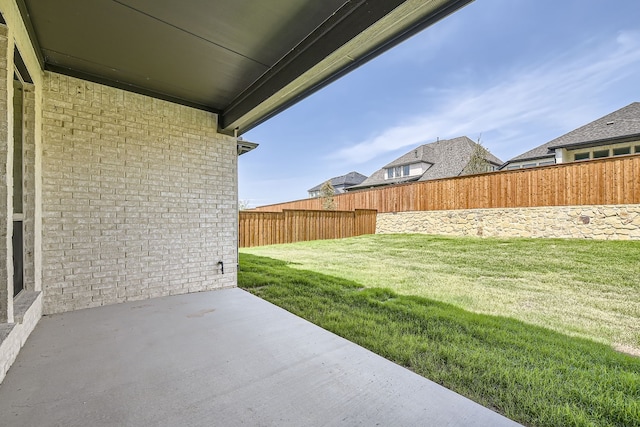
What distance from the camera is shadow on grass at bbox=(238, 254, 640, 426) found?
5.12 ft

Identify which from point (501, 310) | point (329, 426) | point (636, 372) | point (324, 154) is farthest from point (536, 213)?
point (324, 154)

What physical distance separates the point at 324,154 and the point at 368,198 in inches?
517

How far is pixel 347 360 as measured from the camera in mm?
2096

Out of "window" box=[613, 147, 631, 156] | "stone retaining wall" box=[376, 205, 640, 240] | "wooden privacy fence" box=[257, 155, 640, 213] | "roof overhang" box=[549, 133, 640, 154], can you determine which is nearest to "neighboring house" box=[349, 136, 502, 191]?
"roof overhang" box=[549, 133, 640, 154]

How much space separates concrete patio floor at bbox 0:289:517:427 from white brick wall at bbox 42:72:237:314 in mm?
712

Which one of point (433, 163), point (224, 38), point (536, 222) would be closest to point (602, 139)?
point (536, 222)

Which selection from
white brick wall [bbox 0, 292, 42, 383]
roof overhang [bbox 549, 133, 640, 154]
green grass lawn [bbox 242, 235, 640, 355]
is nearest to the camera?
white brick wall [bbox 0, 292, 42, 383]

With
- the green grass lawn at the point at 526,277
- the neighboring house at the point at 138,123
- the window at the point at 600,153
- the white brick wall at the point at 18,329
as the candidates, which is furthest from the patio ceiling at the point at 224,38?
the window at the point at 600,153

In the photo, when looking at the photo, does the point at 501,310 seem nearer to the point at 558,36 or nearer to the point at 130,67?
the point at 130,67

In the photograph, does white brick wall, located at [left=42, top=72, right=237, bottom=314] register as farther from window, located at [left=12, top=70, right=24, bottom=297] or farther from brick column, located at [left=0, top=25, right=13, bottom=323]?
brick column, located at [left=0, top=25, right=13, bottom=323]

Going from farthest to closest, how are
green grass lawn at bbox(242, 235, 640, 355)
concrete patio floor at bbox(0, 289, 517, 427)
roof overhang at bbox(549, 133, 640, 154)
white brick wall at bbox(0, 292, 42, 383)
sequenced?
1. roof overhang at bbox(549, 133, 640, 154)
2. green grass lawn at bbox(242, 235, 640, 355)
3. white brick wall at bbox(0, 292, 42, 383)
4. concrete patio floor at bbox(0, 289, 517, 427)

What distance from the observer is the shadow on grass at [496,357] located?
61.5 inches

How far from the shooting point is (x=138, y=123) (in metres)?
3.58

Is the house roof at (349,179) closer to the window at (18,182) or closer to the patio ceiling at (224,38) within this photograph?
the patio ceiling at (224,38)
